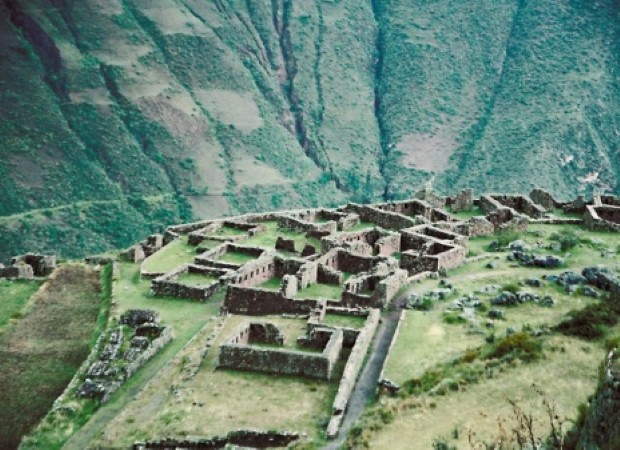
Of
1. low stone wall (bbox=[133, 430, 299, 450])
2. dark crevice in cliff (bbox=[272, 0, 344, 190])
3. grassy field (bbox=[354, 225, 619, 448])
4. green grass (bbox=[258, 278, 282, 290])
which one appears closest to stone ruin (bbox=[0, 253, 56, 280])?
green grass (bbox=[258, 278, 282, 290])

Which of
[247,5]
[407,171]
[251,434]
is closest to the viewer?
[251,434]

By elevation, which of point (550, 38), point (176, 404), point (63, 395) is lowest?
point (63, 395)

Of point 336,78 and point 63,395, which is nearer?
point 63,395

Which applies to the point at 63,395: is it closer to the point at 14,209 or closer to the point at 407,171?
the point at 14,209

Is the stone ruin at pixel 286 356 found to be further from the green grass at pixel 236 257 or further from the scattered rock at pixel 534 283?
the green grass at pixel 236 257

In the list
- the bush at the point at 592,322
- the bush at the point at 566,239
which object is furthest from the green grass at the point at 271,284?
the bush at the point at 592,322

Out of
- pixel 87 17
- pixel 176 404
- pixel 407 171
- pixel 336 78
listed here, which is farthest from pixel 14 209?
pixel 176 404
